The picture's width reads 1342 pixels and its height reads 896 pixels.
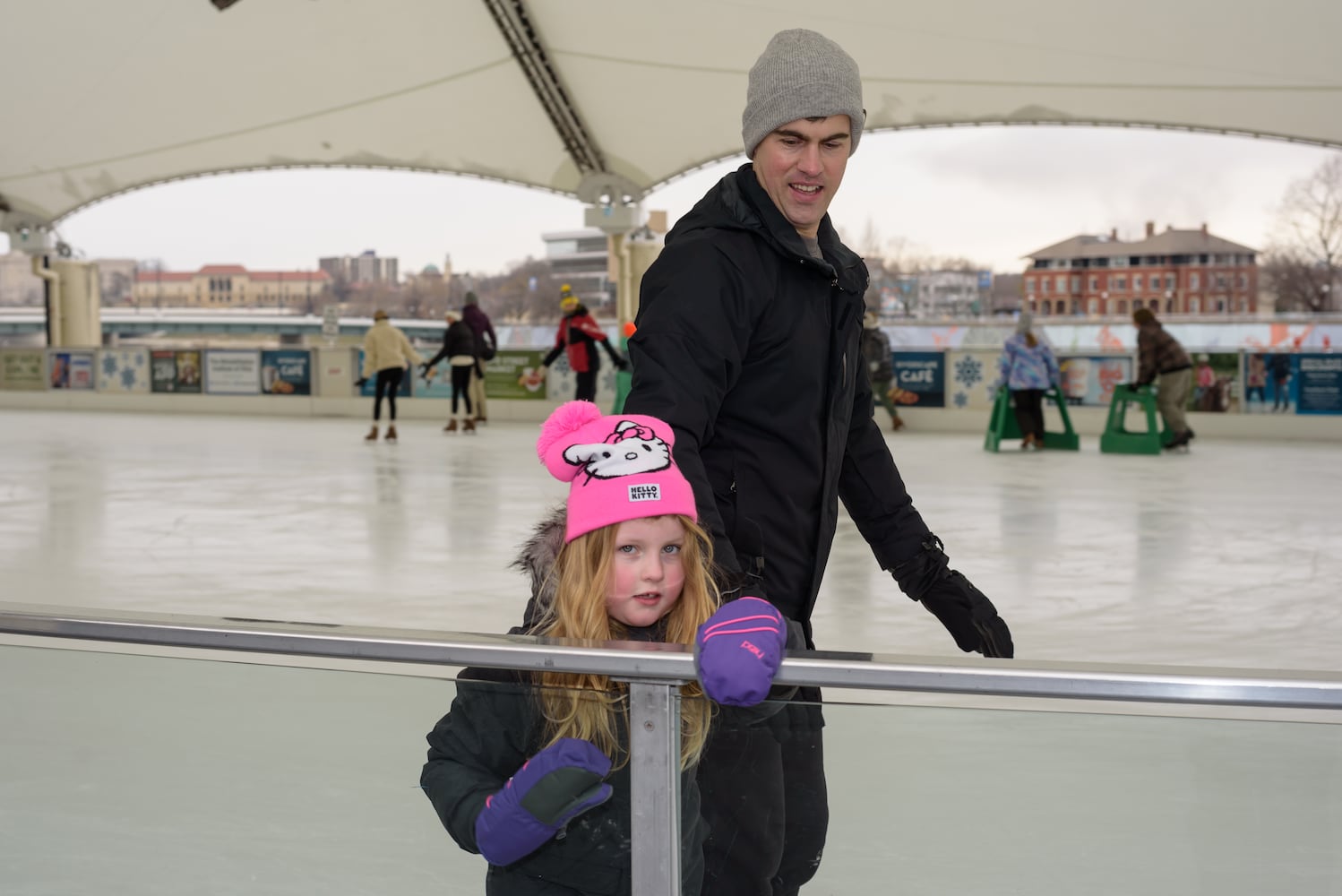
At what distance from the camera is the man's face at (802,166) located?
6.48ft

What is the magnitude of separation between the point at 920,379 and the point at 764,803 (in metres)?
16.5

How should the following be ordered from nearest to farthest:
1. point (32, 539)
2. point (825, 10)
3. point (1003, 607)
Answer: point (1003, 607)
point (32, 539)
point (825, 10)

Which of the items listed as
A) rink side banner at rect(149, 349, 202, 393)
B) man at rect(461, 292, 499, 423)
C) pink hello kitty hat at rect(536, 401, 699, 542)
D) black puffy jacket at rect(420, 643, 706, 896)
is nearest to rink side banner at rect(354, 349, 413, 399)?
man at rect(461, 292, 499, 423)

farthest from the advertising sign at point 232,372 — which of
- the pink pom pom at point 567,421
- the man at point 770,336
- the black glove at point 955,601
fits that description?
the pink pom pom at point 567,421

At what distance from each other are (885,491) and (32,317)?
71555 millimetres

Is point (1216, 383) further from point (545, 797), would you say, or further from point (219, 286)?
point (219, 286)

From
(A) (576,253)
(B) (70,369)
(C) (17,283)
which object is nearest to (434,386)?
(B) (70,369)

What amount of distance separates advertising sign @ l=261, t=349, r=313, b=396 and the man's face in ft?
65.8

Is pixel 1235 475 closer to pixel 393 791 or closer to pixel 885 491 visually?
pixel 885 491

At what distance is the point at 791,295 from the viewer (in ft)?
6.51

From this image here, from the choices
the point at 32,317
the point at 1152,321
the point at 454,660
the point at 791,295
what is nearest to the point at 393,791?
the point at 454,660

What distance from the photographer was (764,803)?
5.03 feet

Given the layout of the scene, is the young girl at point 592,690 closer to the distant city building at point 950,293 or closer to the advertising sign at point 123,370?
the advertising sign at point 123,370

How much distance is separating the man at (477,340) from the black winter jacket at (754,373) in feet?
47.7
